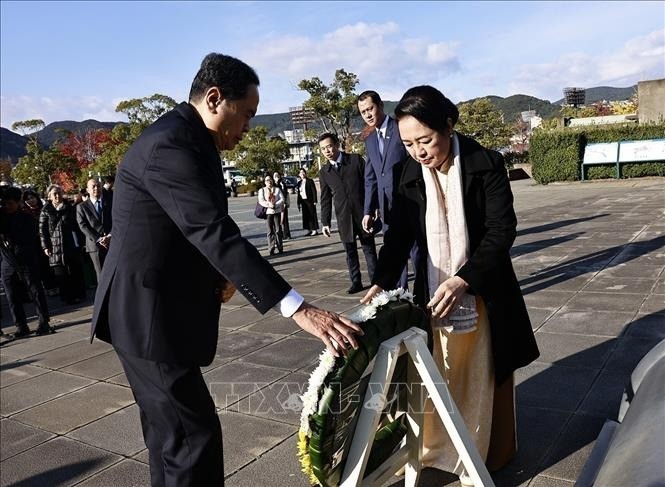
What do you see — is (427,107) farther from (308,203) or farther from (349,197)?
(308,203)

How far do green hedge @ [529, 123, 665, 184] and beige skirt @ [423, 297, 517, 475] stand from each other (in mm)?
21116

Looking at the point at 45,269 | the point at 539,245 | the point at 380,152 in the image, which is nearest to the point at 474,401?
the point at 380,152

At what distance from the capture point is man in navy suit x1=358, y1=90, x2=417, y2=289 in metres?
5.93

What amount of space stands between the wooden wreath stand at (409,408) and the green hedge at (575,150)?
21734mm

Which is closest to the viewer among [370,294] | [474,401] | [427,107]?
[427,107]

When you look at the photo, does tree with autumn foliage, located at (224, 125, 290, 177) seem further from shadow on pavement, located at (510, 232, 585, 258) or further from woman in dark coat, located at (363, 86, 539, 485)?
woman in dark coat, located at (363, 86, 539, 485)

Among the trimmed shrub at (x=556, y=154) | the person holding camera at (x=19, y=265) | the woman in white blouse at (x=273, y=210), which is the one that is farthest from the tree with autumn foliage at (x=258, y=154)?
the person holding camera at (x=19, y=265)

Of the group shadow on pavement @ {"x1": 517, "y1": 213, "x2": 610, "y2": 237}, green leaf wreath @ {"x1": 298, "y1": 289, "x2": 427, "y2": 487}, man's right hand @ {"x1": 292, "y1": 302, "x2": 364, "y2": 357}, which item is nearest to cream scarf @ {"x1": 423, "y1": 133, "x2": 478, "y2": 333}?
green leaf wreath @ {"x1": 298, "y1": 289, "x2": 427, "y2": 487}

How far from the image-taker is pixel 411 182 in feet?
9.14

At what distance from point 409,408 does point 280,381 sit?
2.10 metres

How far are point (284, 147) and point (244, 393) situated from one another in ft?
170

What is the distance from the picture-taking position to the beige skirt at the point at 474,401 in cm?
276

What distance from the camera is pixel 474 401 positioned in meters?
2.77

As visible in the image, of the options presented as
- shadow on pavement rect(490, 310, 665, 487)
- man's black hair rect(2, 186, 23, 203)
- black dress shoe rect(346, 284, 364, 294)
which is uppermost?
man's black hair rect(2, 186, 23, 203)
